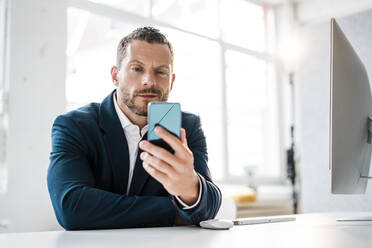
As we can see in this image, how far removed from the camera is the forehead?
57.8 inches

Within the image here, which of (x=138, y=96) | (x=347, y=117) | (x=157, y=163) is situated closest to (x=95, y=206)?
(x=157, y=163)

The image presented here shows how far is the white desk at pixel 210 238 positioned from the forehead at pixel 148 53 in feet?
2.30

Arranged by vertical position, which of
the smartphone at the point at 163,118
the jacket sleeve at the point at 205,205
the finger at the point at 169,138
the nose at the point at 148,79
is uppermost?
the nose at the point at 148,79

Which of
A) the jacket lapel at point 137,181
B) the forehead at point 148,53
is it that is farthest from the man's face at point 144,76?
the jacket lapel at point 137,181

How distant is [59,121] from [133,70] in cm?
34

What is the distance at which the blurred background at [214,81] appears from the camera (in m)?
2.02

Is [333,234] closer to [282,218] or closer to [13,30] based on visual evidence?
[282,218]

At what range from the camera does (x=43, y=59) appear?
2.48 meters

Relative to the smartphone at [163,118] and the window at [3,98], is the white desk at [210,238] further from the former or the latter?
the window at [3,98]

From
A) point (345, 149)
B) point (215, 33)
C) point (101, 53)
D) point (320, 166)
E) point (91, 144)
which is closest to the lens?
point (345, 149)

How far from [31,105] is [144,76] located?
49.2 inches

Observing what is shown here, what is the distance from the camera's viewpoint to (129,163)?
139 cm

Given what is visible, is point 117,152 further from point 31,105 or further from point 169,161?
point 31,105

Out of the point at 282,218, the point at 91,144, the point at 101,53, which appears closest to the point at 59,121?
the point at 91,144
